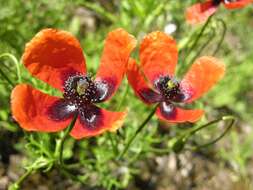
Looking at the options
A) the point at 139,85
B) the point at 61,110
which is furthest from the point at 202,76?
the point at 61,110

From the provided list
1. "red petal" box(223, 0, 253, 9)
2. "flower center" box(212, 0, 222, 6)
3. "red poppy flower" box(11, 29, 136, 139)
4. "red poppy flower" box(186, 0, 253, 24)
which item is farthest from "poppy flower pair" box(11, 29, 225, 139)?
"flower center" box(212, 0, 222, 6)

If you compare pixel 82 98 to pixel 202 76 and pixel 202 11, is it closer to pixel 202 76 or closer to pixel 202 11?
pixel 202 76

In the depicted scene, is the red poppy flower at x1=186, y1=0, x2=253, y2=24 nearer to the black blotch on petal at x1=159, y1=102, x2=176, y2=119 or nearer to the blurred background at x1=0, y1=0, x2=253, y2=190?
the blurred background at x1=0, y1=0, x2=253, y2=190

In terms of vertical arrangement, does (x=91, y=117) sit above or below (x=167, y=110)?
above

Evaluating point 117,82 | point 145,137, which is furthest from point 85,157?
point 117,82

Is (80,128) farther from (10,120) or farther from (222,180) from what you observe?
(222,180)

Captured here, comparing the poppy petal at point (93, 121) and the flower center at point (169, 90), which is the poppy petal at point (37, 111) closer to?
the poppy petal at point (93, 121)

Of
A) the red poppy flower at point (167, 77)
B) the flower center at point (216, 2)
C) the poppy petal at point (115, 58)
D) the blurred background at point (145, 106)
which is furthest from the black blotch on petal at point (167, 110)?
the flower center at point (216, 2)
